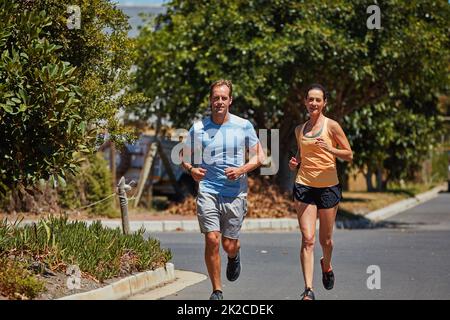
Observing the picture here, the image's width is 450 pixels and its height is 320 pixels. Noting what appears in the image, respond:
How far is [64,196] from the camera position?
2089 cm

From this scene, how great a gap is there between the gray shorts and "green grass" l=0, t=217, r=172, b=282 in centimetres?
130

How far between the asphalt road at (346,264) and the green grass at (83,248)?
2.15ft

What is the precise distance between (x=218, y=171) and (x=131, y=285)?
164 centimetres

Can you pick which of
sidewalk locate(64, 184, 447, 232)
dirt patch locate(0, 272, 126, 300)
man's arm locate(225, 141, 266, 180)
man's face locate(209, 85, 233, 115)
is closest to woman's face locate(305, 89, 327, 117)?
man's arm locate(225, 141, 266, 180)

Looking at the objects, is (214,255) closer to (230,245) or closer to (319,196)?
(230,245)

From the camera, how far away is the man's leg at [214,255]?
9289 mm

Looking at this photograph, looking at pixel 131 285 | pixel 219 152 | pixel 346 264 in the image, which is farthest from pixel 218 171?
pixel 346 264

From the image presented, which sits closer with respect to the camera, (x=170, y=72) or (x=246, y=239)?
(x=246, y=239)

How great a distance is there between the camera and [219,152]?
9.36 m

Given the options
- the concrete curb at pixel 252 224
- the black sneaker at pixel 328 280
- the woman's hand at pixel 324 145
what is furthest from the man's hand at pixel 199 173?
the concrete curb at pixel 252 224

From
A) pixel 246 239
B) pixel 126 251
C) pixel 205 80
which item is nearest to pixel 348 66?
pixel 205 80

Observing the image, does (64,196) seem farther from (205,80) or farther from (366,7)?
(366,7)

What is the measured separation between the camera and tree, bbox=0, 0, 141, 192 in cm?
936

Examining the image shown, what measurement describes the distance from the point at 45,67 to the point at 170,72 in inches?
523
